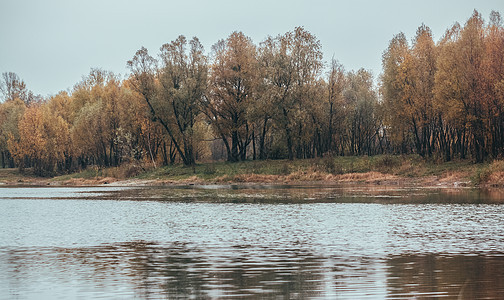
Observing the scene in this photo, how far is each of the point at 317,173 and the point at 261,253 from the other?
55450mm

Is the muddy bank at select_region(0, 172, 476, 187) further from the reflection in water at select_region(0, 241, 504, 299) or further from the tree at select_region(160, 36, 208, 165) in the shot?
the reflection in water at select_region(0, 241, 504, 299)

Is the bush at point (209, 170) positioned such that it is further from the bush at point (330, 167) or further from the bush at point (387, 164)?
the bush at point (387, 164)

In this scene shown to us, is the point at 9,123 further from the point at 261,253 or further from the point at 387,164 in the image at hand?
the point at 261,253

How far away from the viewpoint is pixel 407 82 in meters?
76.0

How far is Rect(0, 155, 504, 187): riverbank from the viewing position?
59.1 metres

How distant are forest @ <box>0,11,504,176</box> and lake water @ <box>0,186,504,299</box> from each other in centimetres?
2949

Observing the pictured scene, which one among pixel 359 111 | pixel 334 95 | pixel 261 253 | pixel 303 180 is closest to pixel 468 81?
pixel 303 180

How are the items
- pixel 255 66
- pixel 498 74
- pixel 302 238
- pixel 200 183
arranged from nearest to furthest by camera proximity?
pixel 302 238 → pixel 498 74 → pixel 200 183 → pixel 255 66

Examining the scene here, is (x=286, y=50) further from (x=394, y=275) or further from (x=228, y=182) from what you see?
(x=394, y=275)

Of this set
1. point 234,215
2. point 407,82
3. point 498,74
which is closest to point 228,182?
point 407,82

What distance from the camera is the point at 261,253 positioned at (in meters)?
19.2

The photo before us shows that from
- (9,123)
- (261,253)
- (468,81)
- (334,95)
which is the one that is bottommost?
(261,253)

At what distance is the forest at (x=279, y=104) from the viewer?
201 feet

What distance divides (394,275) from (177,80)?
76089mm
